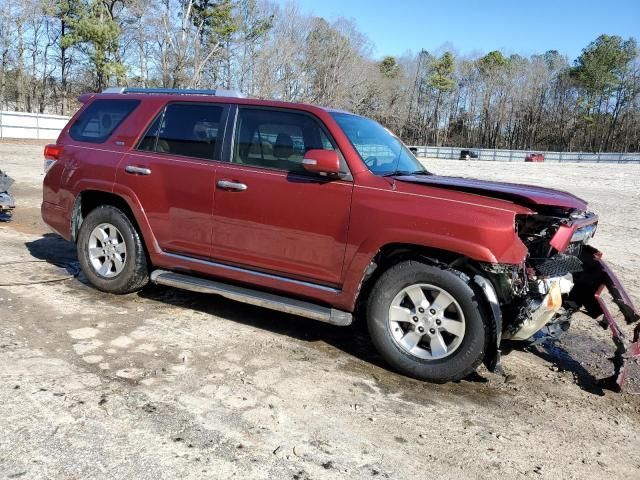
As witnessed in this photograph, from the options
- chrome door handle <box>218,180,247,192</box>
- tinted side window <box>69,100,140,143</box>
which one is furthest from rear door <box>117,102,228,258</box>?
tinted side window <box>69,100,140,143</box>

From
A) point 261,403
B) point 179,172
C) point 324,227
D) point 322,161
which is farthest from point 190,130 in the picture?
point 261,403

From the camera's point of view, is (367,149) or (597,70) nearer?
(367,149)

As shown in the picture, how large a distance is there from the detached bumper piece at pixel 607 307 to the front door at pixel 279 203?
6.74 ft

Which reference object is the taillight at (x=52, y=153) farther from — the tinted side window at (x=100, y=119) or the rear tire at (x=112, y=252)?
the rear tire at (x=112, y=252)

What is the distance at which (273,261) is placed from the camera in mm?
4488

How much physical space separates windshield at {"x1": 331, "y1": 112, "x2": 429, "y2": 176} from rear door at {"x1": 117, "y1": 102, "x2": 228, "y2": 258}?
3.64ft

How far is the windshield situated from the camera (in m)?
4.43

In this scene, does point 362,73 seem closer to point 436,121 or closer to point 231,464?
point 436,121

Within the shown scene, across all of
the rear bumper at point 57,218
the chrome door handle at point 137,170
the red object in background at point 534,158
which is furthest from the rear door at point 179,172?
the red object in background at point 534,158

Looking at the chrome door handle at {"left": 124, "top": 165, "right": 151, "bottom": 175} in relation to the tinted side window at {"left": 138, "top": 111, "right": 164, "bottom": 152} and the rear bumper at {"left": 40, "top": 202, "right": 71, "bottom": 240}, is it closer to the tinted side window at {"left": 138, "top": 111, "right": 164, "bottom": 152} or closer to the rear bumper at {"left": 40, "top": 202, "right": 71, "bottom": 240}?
the tinted side window at {"left": 138, "top": 111, "right": 164, "bottom": 152}

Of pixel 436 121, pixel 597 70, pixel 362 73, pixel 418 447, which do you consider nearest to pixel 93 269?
pixel 418 447

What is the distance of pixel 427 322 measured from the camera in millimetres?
3963

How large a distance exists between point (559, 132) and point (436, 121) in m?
18.7

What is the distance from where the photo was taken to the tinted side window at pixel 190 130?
4.84 m
